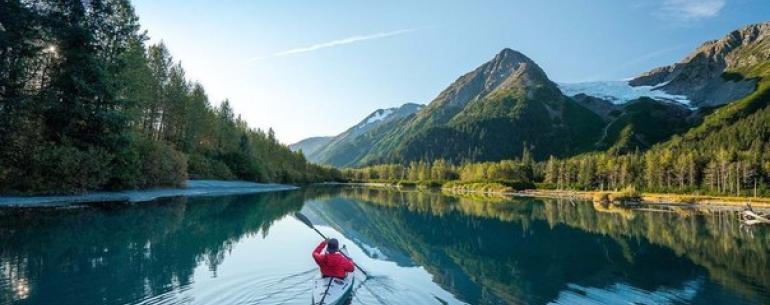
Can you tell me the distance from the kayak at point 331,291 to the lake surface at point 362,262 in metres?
1.09

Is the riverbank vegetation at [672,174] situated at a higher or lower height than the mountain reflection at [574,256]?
higher

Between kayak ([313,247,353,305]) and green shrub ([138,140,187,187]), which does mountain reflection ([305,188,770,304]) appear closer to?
kayak ([313,247,353,305])

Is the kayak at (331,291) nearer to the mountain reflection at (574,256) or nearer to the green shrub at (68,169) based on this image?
the mountain reflection at (574,256)

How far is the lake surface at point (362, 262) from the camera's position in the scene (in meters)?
15.1

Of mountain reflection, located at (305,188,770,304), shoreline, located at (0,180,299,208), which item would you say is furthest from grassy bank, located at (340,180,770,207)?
shoreline, located at (0,180,299,208)

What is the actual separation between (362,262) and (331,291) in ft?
33.6

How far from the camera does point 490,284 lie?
18547 millimetres

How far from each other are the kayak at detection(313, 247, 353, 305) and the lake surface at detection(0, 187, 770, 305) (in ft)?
3.58

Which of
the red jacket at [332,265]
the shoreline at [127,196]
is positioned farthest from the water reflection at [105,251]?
the red jacket at [332,265]

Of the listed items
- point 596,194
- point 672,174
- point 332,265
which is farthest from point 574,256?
point 672,174

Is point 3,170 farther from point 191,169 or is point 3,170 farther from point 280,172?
point 280,172

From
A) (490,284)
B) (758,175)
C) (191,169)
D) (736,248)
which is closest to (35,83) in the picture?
(191,169)

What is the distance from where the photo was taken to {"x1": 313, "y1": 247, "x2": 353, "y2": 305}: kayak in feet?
41.2

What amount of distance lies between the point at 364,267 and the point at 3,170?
96.6ft
